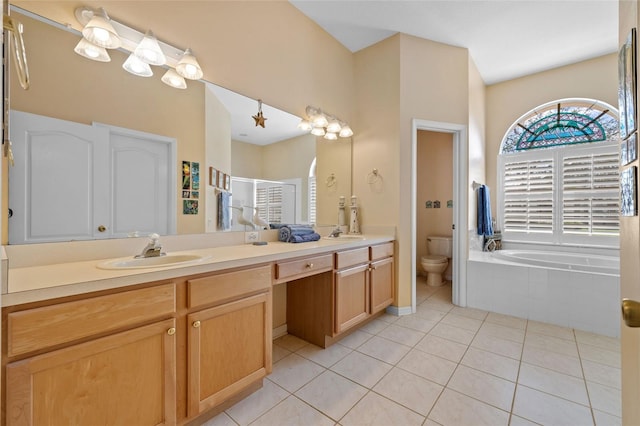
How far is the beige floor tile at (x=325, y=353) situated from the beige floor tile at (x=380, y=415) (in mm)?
440

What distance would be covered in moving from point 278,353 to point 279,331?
289mm

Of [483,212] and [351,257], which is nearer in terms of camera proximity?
[351,257]

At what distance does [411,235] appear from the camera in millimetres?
2832

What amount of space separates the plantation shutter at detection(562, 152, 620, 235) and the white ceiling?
1306mm

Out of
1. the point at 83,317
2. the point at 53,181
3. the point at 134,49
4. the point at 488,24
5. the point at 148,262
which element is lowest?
the point at 83,317

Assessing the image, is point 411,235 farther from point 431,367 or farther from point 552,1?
point 552,1

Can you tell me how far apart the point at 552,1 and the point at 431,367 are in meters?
3.28

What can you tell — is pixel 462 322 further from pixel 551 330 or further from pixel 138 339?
pixel 138 339

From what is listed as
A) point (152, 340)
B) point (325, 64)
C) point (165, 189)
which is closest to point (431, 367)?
point (152, 340)

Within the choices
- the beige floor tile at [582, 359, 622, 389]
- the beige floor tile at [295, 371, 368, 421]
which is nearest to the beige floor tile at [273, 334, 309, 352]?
the beige floor tile at [295, 371, 368, 421]

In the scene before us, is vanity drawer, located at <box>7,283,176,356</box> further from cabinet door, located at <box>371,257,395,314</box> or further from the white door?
cabinet door, located at <box>371,257,395,314</box>

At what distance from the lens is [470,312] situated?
9.50 ft

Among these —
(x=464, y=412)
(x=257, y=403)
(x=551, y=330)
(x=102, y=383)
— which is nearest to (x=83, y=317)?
(x=102, y=383)

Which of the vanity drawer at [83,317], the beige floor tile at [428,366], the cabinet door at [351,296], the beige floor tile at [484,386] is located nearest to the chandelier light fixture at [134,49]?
the vanity drawer at [83,317]
